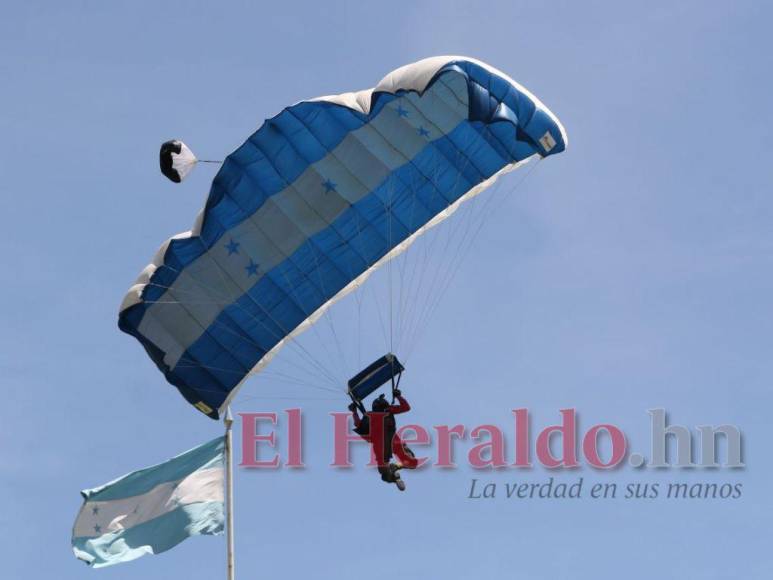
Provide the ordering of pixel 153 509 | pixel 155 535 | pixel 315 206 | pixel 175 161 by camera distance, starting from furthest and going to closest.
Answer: pixel 153 509 → pixel 155 535 → pixel 315 206 → pixel 175 161

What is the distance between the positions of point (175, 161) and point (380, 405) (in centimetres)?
432

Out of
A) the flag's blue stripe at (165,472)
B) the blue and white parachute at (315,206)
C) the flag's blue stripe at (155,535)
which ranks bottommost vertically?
the flag's blue stripe at (155,535)

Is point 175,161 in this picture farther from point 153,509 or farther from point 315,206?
point 153,509

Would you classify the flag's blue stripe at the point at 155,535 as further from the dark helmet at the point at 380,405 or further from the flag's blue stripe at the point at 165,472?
the dark helmet at the point at 380,405

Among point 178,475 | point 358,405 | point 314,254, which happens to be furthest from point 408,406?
point 178,475

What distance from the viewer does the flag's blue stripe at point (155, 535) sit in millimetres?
27891

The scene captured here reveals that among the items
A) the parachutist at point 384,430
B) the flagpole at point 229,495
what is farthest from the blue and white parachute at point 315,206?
the parachutist at point 384,430

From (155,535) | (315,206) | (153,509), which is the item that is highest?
(315,206)

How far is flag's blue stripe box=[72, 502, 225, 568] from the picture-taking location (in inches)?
1098

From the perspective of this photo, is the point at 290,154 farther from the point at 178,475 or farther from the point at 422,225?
the point at 178,475

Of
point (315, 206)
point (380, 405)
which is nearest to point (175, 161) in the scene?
point (315, 206)

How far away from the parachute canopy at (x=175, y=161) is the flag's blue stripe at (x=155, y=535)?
5476mm

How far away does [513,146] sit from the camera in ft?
85.4

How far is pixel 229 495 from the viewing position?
27328mm
